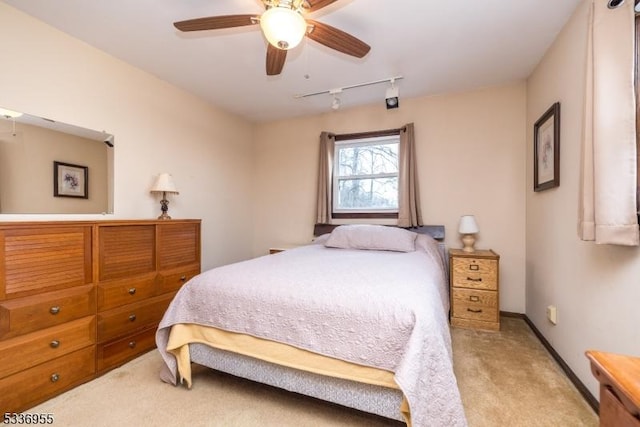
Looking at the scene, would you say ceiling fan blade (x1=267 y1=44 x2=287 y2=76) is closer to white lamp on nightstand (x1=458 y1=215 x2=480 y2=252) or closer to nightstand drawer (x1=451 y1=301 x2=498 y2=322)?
white lamp on nightstand (x1=458 y1=215 x2=480 y2=252)

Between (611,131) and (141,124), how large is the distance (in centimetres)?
337

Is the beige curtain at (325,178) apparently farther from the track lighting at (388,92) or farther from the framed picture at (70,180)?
the framed picture at (70,180)

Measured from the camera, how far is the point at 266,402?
1.63 meters

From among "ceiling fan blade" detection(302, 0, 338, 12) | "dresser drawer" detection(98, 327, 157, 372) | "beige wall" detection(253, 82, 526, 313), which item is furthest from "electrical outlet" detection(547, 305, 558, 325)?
"dresser drawer" detection(98, 327, 157, 372)

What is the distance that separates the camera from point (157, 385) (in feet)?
5.84

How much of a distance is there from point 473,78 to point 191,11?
262 cm

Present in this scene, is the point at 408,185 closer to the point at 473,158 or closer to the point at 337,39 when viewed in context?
the point at 473,158

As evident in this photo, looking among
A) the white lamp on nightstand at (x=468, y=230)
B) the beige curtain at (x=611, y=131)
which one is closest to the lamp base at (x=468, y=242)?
the white lamp on nightstand at (x=468, y=230)

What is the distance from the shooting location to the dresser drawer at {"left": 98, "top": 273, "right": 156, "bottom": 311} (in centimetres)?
193

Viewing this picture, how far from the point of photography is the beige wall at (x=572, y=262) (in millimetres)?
1387

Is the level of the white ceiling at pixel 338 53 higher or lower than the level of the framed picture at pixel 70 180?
higher

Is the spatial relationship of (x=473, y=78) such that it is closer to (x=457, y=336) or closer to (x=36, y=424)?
(x=457, y=336)

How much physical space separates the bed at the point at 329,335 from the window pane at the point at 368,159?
73.5 inches

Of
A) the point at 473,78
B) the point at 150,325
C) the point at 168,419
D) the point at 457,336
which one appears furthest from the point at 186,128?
the point at 457,336
